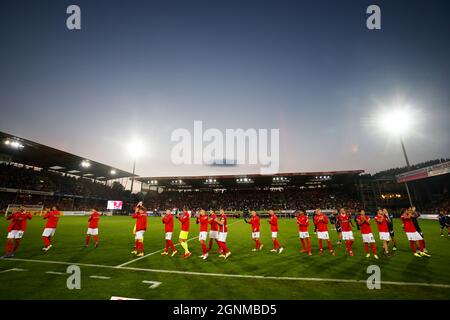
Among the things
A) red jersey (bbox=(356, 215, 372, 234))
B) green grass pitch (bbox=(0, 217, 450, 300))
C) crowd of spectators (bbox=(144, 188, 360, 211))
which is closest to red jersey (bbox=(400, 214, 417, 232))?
green grass pitch (bbox=(0, 217, 450, 300))

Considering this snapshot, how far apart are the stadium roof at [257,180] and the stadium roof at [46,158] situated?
1077 cm

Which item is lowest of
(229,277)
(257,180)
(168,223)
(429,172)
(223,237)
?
(229,277)

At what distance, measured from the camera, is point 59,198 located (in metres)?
50.2

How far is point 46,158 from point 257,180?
4487 cm

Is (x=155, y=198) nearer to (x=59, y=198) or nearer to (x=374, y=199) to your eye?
(x=59, y=198)

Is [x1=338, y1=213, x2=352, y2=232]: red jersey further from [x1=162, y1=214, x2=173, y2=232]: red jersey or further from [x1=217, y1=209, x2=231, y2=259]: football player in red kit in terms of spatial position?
[x1=162, y1=214, x2=173, y2=232]: red jersey

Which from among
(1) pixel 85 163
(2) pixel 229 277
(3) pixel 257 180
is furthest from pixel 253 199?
(2) pixel 229 277

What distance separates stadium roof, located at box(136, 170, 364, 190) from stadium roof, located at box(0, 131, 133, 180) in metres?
10.8

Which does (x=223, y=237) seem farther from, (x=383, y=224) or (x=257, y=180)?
(x=257, y=180)

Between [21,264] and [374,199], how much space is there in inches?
2176

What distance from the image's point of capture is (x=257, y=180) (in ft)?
167

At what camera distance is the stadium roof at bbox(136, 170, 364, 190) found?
44656 mm

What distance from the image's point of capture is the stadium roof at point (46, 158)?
34.1 metres

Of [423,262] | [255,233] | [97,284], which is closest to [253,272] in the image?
[255,233]
